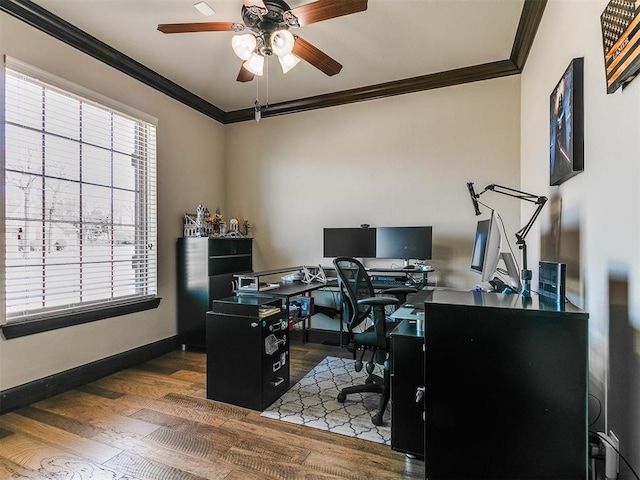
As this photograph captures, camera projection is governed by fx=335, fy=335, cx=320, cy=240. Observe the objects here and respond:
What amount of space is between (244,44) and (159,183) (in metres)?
1.93

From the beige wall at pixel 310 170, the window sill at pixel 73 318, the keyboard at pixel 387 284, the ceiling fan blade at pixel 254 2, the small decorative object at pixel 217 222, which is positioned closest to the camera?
the ceiling fan blade at pixel 254 2

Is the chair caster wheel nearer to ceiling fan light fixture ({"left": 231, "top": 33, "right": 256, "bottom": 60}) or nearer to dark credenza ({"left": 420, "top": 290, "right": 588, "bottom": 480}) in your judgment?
dark credenza ({"left": 420, "top": 290, "right": 588, "bottom": 480})

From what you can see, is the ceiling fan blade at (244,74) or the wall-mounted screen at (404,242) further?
the wall-mounted screen at (404,242)

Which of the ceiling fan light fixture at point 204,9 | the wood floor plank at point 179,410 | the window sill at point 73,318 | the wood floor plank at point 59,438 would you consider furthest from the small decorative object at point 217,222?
the wood floor plank at point 59,438

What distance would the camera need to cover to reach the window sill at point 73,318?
93.7 inches

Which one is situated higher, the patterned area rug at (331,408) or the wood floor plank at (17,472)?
the patterned area rug at (331,408)

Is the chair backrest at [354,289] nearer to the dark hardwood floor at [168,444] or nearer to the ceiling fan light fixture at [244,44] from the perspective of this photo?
the dark hardwood floor at [168,444]

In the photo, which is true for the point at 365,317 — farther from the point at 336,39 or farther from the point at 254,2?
the point at 336,39

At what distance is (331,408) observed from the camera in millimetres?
2410

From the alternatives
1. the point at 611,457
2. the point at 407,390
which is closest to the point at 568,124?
the point at 611,457

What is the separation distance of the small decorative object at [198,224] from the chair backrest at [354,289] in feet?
6.60

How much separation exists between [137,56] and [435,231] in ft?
11.3

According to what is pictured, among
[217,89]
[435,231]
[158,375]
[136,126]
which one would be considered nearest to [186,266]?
[158,375]

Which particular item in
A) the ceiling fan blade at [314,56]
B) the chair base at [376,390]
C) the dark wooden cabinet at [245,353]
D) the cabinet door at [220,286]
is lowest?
the chair base at [376,390]
